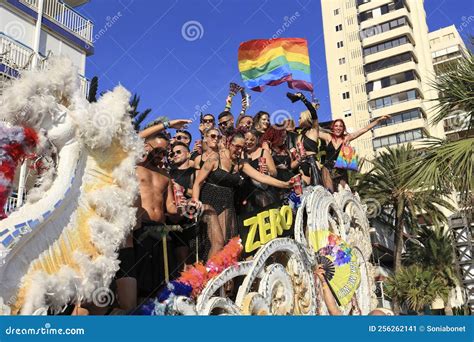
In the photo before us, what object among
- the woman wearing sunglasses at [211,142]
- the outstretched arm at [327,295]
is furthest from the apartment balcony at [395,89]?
the woman wearing sunglasses at [211,142]

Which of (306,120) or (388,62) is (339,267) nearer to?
(306,120)

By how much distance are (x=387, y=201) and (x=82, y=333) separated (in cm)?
1846

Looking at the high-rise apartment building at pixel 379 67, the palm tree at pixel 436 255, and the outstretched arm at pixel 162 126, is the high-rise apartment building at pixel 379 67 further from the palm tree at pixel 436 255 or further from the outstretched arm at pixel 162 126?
the outstretched arm at pixel 162 126

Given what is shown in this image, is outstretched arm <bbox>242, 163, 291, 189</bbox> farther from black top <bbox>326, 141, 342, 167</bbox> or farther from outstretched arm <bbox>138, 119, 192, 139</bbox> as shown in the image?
black top <bbox>326, 141, 342, 167</bbox>

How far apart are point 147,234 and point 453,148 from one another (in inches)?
163

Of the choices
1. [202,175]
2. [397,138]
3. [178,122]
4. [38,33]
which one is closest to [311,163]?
[202,175]

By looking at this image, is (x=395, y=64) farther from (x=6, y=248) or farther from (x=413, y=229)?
(x=6, y=248)

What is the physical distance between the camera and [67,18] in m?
16.0

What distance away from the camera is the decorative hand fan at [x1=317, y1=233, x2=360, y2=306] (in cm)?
726

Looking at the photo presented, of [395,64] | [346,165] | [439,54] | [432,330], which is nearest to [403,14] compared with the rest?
[395,64]

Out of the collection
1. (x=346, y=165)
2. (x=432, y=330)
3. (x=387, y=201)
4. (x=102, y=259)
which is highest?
(x=387, y=201)

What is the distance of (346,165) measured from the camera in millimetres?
9406

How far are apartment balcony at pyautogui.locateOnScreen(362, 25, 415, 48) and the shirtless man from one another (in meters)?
39.6

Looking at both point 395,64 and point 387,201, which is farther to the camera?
point 395,64
